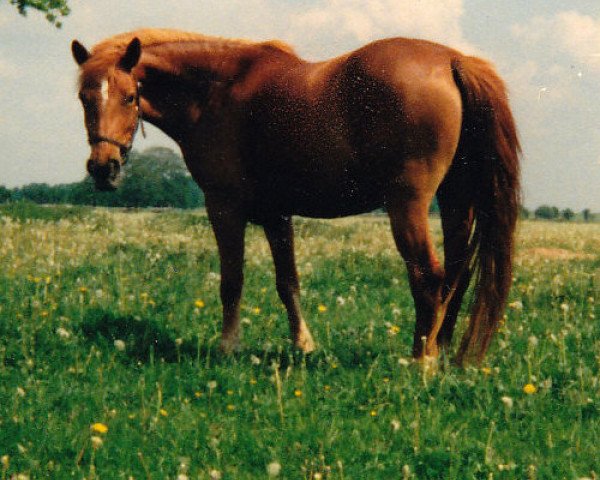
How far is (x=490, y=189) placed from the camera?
554 cm

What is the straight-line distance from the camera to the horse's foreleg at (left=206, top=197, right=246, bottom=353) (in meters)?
6.33

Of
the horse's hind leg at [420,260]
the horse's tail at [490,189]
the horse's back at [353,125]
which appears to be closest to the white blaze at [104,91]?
the horse's back at [353,125]

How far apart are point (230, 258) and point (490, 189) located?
233cm

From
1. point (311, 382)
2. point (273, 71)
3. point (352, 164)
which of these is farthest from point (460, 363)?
point (273, 71)

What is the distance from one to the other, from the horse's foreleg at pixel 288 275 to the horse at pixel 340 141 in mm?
45

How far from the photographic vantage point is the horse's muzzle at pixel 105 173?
18.7ft

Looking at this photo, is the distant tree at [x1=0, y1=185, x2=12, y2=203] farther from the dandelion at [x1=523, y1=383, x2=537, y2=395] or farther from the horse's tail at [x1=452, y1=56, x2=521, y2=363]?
the dandelion at [x1=523, y1=383, x2=537, y2=395]

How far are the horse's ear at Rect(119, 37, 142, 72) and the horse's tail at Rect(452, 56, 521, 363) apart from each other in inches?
98.7

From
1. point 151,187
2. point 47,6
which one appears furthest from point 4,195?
point 151,187

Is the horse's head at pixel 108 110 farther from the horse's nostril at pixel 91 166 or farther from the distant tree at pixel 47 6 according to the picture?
the distant tree at pixel 47 6

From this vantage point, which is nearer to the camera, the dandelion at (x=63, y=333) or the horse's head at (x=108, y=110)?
the horse's head at (x=108, y=110)

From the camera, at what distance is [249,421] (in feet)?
15.6

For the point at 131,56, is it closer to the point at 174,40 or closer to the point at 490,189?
the point at 174,40

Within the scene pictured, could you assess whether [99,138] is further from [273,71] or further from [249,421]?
[249,421]
